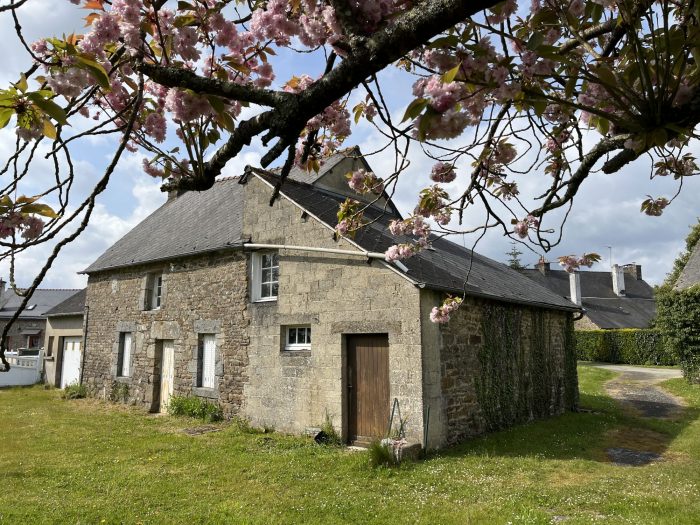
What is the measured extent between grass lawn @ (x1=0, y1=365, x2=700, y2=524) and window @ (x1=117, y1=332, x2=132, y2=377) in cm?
352

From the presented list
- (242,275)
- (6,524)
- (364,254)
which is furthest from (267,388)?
(6,524)

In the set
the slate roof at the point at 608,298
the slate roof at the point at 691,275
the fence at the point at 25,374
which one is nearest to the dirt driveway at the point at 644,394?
the slate roof at the point at 691,275

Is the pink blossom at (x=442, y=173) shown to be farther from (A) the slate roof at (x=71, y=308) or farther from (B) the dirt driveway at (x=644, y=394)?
(A) the slate roof at (x=71, y=308)

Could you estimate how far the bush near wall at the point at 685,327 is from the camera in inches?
661

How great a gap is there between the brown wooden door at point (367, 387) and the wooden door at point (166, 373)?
576 centimetres

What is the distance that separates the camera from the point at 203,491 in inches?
247

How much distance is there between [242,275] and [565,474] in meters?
7.25

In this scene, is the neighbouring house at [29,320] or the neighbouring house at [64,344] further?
the neighbouring house at [29,320]

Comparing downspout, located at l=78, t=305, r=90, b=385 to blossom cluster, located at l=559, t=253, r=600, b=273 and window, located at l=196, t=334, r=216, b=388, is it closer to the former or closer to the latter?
window, located at l=196, t=334, r=216, b=388

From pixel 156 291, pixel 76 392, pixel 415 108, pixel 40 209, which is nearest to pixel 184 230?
pixel 156 291

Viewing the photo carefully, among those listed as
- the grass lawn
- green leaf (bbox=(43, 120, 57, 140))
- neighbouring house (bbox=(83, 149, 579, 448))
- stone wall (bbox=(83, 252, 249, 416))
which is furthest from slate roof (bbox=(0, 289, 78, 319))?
green leaf (bbox=(43, 120, 57, 140))

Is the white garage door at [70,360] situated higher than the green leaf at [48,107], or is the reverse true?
the green leaf at [48,107]

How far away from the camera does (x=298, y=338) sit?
10062 mm

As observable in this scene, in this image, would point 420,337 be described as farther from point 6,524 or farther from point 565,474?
point 6,524
